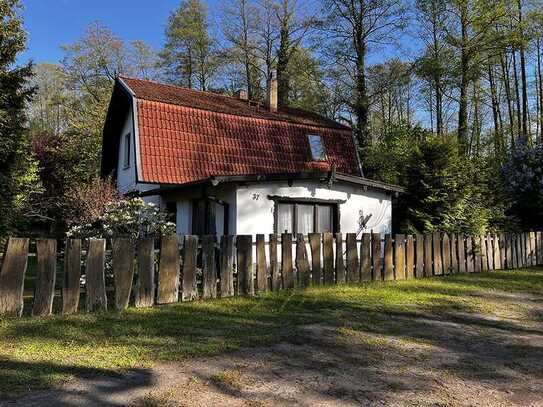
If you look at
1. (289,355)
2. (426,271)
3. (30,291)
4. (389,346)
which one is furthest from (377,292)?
(30,291)

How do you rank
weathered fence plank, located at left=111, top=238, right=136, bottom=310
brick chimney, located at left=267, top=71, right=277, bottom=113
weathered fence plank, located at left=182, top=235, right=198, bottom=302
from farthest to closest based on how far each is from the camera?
1. brick chimney, located at left=267, top=71, right=277, bottom=113
2. weathered fence plank, located at left=182, top=235, right=198, bottom=302
3. weathered fence plank, located at left=111, top=238, right=136, bottom=310

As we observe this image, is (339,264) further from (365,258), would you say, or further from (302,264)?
Answer: (302,264)

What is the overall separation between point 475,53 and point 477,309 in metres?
19.2

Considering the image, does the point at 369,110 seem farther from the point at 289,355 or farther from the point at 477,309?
the point at 289,355

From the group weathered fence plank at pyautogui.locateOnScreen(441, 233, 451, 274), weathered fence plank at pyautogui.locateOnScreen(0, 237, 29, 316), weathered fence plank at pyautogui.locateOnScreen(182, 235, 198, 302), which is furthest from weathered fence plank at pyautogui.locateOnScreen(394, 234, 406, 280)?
weathered fence plank at pyautogui.locateOnScreen(0, 237, 29, 316)

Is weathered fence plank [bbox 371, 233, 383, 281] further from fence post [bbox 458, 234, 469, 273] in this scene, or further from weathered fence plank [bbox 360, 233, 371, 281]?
fence post [bbox 458, 234, 469, 273]

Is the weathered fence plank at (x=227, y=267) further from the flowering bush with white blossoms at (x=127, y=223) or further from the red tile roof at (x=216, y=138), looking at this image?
the red tile roof at (x=216, y=138)

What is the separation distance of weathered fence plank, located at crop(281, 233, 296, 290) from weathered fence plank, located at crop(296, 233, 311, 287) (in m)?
0.18

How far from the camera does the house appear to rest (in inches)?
528

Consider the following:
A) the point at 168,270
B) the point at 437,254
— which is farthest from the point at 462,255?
the point at 168,270

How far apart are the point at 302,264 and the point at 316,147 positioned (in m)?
11.0

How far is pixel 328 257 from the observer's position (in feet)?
33.8

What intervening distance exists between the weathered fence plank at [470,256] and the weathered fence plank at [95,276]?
31.2ft

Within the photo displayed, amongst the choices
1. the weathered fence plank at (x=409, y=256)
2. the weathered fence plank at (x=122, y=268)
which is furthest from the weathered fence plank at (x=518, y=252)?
the weathered fence plank at (x=122, y=268)
